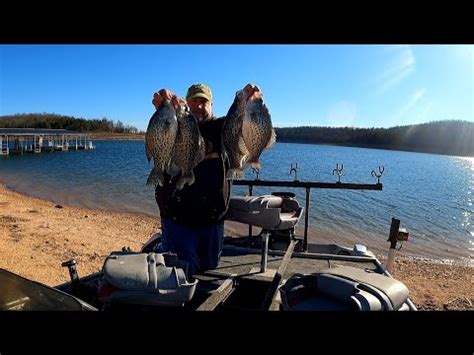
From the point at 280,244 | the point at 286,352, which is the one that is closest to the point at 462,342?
the point at 286,352

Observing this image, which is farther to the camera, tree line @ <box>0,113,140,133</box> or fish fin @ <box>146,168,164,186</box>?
tree line @ <box>0,113,140,133</box>

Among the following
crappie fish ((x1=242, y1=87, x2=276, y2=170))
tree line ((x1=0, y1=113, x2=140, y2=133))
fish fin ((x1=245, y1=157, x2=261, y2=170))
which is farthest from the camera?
tree line ((x1=0, y1=113, x2=140, y2=133))

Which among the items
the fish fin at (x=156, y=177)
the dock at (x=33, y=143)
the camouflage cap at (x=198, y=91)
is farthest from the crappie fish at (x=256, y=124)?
the dock at (x=33, y=143)

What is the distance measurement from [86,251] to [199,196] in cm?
742

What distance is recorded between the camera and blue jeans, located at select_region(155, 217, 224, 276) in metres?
4.12

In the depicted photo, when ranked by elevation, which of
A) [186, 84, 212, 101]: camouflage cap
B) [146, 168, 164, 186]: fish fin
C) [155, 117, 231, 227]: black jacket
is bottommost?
[155, 117, 231, 227]: black jacket

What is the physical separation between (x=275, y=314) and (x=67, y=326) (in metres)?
0.51

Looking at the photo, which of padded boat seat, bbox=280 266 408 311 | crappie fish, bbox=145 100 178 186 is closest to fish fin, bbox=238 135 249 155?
crappie fish, bbox=145 100 178 186

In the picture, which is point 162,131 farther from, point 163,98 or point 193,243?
point 193,243

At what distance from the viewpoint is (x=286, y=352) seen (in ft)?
3.01

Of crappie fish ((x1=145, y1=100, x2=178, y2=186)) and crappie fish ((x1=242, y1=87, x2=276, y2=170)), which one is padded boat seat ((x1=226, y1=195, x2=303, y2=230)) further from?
crappie fish ((x1=145, y1=100, x2=178, y2=186))

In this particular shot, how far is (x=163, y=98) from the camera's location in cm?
297

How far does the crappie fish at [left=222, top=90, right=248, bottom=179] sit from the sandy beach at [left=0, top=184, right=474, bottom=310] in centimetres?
587
